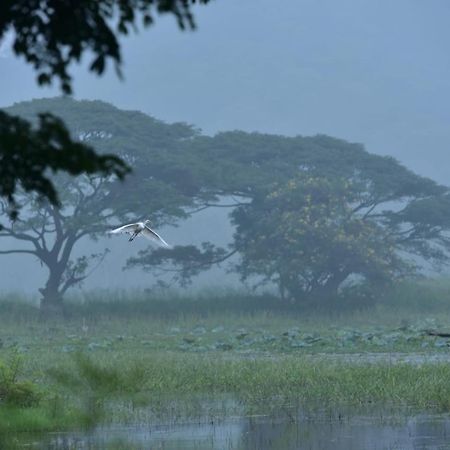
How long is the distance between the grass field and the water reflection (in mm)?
631

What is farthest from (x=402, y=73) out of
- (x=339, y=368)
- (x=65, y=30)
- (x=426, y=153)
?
(x=65, y=30)

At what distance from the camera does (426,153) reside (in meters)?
142

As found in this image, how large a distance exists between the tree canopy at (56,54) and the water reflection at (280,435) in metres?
9.13

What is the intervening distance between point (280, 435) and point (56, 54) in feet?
34.3

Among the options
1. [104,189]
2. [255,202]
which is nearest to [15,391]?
[104,189]

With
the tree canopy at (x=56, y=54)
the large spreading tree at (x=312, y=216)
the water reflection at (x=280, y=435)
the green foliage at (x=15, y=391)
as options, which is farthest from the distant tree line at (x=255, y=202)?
the tree canopy at (x=56, y=54)

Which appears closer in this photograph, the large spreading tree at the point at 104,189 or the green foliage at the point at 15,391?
the green foliage at the point at 15,391

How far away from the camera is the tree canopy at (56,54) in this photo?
727cm

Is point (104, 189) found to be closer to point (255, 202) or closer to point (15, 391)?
point (255, 202)

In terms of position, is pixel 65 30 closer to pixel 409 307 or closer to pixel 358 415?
pixel 358 415

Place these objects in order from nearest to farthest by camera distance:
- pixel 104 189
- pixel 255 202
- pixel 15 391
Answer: pixel 15 391
pixel 104 189
pixel 255 202

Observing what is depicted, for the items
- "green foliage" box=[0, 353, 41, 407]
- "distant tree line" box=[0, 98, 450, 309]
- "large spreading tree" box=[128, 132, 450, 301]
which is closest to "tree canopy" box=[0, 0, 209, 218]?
"green foliage" box=[0, 353, 41, 407]

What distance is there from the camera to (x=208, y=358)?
28781 millimetres

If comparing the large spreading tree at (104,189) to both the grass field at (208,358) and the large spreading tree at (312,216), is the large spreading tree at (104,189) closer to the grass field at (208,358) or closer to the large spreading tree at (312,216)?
the large spreading tree at (312,216)
